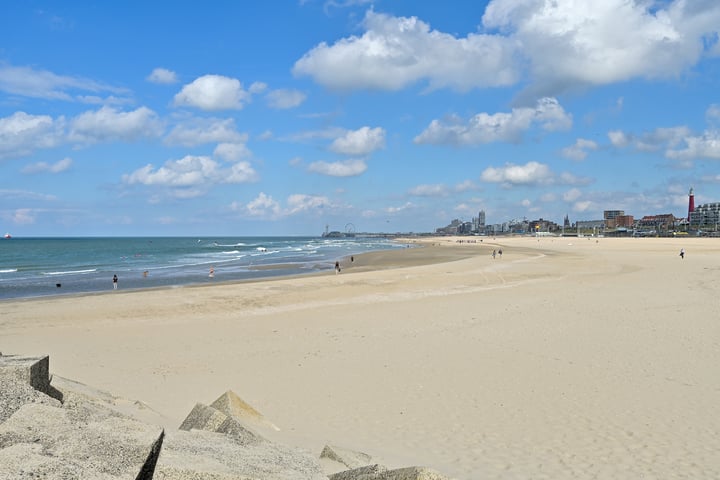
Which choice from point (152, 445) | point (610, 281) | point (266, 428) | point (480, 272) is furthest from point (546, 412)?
point (480, 272)

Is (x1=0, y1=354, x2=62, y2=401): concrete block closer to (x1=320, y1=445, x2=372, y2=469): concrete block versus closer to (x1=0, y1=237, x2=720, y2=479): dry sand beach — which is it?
(x1=0, y1=237, x2=720, y2=479): dry sand beach

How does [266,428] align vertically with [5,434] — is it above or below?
below

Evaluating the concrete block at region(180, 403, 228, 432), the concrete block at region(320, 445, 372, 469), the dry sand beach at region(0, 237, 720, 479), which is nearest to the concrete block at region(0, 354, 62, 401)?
the concrete block at region(180, 403, 228, 432)

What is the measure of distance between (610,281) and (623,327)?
48.6ft

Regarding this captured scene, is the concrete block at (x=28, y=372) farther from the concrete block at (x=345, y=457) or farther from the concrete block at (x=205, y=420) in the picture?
the concrete block at (x=345, y=457)

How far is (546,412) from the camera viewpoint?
8180 mm

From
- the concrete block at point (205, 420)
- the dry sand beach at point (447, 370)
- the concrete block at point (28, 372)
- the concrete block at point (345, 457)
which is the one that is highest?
the concrete block at point (28, 372)

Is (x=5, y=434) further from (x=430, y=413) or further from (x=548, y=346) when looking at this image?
(x=548, y=346)

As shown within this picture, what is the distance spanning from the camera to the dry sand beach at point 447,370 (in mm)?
6852

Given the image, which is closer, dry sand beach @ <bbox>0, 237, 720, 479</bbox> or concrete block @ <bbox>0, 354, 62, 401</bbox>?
concrete block @ <bbox>0, 354, 62, 401</bbox>

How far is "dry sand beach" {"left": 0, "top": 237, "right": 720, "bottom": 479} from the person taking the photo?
22.5 ft

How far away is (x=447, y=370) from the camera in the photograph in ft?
35.0

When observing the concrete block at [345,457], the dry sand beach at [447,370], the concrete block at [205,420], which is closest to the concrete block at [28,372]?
the concrete block at [205,420]

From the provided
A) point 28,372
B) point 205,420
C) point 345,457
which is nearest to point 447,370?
point 345,457
